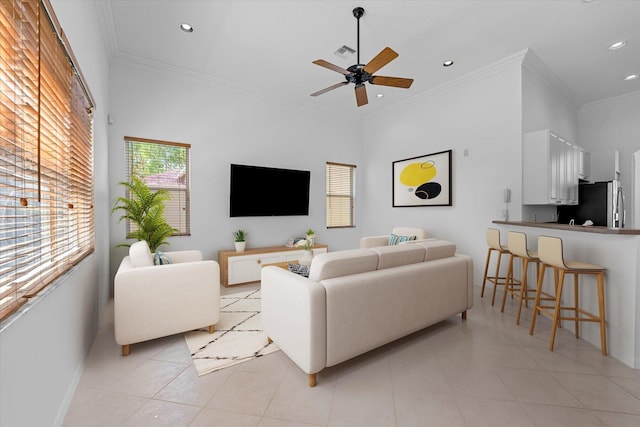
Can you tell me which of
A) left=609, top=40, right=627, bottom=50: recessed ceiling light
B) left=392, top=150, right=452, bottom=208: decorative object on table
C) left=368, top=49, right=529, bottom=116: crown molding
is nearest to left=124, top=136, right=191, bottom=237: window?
left=392, top=150, right=452, bottom=208: decorative object on table

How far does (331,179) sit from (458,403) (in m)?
4.62

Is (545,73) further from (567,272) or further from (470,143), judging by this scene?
(567,272)

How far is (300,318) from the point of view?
1862mm

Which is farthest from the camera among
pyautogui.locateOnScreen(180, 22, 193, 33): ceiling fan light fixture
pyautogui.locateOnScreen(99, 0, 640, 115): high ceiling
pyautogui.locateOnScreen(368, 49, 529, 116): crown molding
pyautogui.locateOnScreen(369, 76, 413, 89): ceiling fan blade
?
pyautogui.locateOnScreen(368, 49, 529, 116): crown molding

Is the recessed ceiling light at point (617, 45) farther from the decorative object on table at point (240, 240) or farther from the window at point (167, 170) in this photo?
the window at point (167, 170)

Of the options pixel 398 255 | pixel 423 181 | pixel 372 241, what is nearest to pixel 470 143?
pixel 423 181

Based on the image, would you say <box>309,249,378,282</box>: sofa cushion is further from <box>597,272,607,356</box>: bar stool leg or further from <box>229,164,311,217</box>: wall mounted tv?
<box>229,164,311,217</box>: wall mounted tv

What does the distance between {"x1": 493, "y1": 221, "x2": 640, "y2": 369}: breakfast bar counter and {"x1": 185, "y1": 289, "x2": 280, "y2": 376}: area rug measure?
2720 mm

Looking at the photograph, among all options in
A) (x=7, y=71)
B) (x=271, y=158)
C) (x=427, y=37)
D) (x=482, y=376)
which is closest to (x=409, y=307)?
(x=482, y=376)

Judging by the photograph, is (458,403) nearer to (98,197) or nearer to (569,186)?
(98,197)

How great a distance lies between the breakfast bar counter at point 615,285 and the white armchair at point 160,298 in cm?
320

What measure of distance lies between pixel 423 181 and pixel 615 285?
299 cm

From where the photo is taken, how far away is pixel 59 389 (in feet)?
5.03

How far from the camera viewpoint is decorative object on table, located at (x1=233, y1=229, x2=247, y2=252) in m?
4.35
